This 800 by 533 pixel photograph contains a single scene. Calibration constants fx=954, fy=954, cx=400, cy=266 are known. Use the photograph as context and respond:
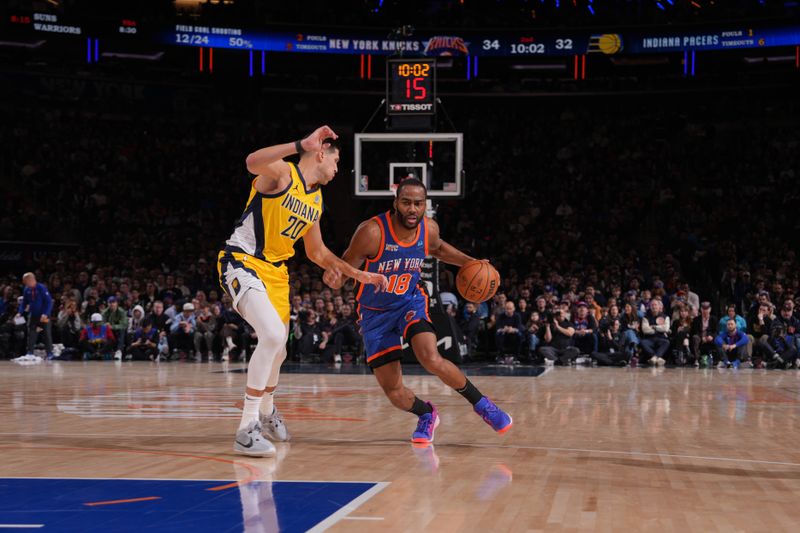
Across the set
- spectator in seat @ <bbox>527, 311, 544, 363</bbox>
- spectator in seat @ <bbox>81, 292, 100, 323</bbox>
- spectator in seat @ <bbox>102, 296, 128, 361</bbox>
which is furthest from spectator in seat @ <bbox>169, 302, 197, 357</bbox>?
spectator in seat @ <bbox>527, 311, 544, 363</bbox>

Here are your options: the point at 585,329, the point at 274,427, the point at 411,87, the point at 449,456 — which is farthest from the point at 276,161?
the point at 585,329

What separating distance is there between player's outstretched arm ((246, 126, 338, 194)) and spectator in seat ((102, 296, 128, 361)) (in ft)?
42.5

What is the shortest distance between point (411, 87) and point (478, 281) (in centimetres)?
950

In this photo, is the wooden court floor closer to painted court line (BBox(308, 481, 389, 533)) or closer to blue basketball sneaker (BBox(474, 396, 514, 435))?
painted court line (BBox(308, 481, 389, 533))

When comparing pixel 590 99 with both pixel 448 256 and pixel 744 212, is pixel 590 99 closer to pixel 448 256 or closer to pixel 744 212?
pixel 744 212

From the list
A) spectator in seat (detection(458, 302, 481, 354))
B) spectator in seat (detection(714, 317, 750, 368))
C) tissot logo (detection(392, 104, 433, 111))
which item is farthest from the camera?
spectator in seat (detection(458, 302, 481, 354))

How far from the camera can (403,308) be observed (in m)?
6.83

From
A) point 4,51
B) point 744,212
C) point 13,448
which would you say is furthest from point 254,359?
point 4,51

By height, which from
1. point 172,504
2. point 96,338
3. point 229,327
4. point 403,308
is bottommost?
point 96,338

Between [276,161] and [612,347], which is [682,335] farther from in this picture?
[276,161]

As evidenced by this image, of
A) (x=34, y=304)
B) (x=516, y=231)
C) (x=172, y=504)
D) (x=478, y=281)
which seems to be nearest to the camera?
(x=172, y=504)

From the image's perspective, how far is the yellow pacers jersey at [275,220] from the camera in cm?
625

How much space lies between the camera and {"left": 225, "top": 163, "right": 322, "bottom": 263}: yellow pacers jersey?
6.25 m

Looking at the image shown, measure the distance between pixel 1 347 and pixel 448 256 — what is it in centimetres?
1391
